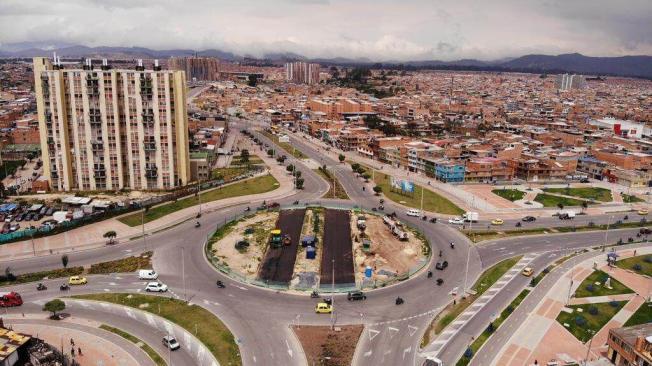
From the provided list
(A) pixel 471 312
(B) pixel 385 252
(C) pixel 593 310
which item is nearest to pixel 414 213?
(B) pixel 385 252

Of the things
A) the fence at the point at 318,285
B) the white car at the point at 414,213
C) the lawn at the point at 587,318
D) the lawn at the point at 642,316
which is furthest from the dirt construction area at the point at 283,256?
the lawn at the point at 642,316

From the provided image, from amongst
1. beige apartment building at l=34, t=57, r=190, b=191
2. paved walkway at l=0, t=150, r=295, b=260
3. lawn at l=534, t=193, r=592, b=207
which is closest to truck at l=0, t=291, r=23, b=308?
paved walkway at l=0, t=150, r=295, b=260

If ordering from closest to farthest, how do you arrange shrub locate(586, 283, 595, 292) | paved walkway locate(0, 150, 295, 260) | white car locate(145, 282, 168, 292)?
white car locate(145, 282, 168, 292), shrub locate(586, 283, 595, 292), paved walkway locate(0, 150, 295, 260)

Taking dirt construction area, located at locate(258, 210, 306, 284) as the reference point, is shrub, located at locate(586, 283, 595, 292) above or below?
below

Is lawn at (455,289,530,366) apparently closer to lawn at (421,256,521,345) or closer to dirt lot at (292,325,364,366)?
lawn at (421,256,521,345)

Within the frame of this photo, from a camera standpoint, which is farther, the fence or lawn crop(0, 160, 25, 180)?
lawn crop(0, 160, 25, 180)

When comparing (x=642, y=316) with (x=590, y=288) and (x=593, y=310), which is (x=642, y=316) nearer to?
(x=593, y=310)
